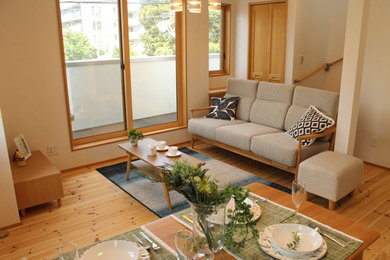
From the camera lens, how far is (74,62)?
14.3 ft

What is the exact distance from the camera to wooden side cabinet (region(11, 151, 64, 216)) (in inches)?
130

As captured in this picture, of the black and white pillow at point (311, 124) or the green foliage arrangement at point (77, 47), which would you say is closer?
the black and white pillow at point (311, 124)

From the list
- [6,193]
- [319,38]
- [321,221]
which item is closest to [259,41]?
[319,38]

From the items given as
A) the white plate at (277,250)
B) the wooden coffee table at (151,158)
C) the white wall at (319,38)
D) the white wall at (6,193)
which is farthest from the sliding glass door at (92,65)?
the white plate at (277,250)

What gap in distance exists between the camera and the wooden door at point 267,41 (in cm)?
566

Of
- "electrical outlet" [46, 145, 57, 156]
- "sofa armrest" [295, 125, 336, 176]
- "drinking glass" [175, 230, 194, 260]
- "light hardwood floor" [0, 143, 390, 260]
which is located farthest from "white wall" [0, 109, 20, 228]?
"sofa armrest" [295, 125, 336, 176]

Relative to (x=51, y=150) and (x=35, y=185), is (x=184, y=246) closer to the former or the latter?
(x=35, y=185)

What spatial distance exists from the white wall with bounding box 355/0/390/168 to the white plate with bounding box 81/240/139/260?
147 inches

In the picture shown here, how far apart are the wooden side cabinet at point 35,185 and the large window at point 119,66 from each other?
3.31 feet

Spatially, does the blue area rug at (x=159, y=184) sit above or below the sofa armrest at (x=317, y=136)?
below

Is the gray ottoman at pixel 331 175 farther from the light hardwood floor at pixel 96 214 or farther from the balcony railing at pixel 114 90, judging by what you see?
the balcony railing at pixel 114 90

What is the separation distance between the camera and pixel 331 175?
10.7ft

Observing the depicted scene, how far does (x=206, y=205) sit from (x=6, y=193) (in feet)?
7.96

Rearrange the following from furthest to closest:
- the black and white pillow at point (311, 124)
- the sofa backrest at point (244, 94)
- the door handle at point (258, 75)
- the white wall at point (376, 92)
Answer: the door handle at point (258, 75) < the sofa backrest at point (244, 94) < the white wall at point (376, 92) < the black and white pillow at point (311, 124)
